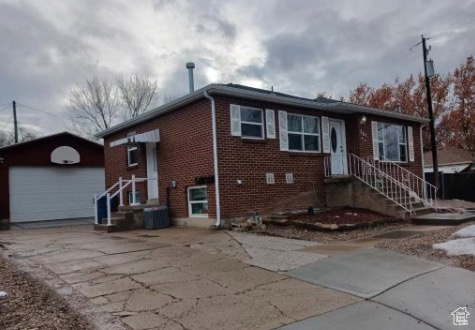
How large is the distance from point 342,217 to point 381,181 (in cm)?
282

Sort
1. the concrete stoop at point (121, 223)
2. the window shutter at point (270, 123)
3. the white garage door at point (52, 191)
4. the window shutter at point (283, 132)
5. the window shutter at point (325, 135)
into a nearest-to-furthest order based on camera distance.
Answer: the concrete stoop at point (121, 223) < the window shutter at point (270, 123) < the window shutter at point (283, 132) < the window shutter at point (325, 135) < the white garage door at point (52, 191)

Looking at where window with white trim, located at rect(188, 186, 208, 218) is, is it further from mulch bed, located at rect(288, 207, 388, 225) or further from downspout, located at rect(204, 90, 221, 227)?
mulch bed, located at rect(288, 207, 388, 225)

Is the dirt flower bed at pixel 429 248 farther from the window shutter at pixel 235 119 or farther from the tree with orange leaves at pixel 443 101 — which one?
the tree with orange leaves at pixel 443 101

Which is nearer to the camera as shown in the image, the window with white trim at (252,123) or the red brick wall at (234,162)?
the red brick wall at (234,162)

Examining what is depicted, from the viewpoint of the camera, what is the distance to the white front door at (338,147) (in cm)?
1520

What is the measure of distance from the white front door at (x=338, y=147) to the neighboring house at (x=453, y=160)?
1830 cm

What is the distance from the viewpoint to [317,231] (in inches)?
416

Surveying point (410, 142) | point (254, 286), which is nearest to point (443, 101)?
point (410, 142)

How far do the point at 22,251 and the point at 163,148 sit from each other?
19.2ft

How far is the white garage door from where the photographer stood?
64.1 ft

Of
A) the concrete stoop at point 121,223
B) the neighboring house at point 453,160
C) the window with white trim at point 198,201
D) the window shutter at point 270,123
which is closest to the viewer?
the window with white trim at point 198,201

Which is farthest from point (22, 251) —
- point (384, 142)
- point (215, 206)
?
point (384, 142)

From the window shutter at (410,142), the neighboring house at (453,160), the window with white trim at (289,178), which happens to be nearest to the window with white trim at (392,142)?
the window shutter at (410,142)

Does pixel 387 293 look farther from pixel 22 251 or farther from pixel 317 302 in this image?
pixel 22 251
